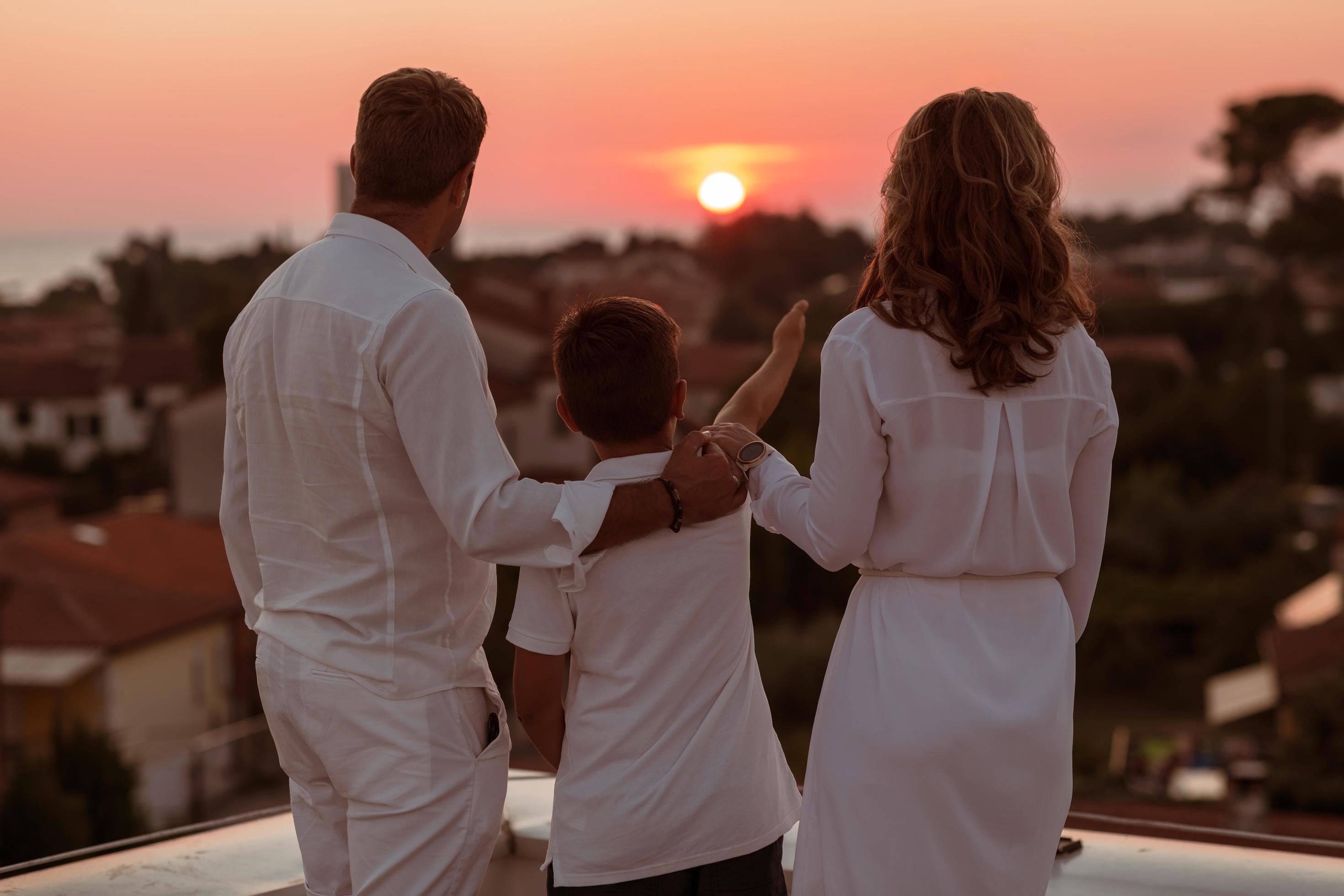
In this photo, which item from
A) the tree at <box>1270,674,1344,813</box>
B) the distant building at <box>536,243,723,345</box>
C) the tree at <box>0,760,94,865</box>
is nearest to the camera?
the tree at <box>0,760,94,865</box>

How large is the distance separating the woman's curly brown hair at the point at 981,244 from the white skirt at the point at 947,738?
27 centimetres

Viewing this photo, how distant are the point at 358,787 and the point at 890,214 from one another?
2.96 feet

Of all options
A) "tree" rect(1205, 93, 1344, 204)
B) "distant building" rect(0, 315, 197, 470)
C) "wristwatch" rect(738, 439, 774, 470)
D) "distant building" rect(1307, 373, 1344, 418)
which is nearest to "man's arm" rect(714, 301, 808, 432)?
"wristwatch" rect(738, 439, 774, 470)

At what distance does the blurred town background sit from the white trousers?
1.94ft

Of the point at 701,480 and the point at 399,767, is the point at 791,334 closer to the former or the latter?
the point at 701,480

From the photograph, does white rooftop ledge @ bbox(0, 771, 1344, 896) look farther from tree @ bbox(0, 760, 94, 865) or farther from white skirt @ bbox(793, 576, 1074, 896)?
tree @ bbox(0, 760, 94, 865)

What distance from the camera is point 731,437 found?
169 cm

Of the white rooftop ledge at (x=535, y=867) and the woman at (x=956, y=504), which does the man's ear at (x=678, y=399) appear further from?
A: the white rooftop ledge at (x=535, y=867)

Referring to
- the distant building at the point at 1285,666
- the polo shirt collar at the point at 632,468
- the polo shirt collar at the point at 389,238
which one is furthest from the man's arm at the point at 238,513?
the distant building at the point at 1285,666

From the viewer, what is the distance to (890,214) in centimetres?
160

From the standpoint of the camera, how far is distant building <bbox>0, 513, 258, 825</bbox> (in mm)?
18297

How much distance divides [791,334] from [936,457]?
46 cm

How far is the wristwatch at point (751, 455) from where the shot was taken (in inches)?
65.6

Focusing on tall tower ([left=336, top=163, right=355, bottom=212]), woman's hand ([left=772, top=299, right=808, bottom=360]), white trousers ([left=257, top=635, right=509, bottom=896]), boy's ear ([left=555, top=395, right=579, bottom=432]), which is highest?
tall tower ([left=336, top=163, right=355, bottom=212])
